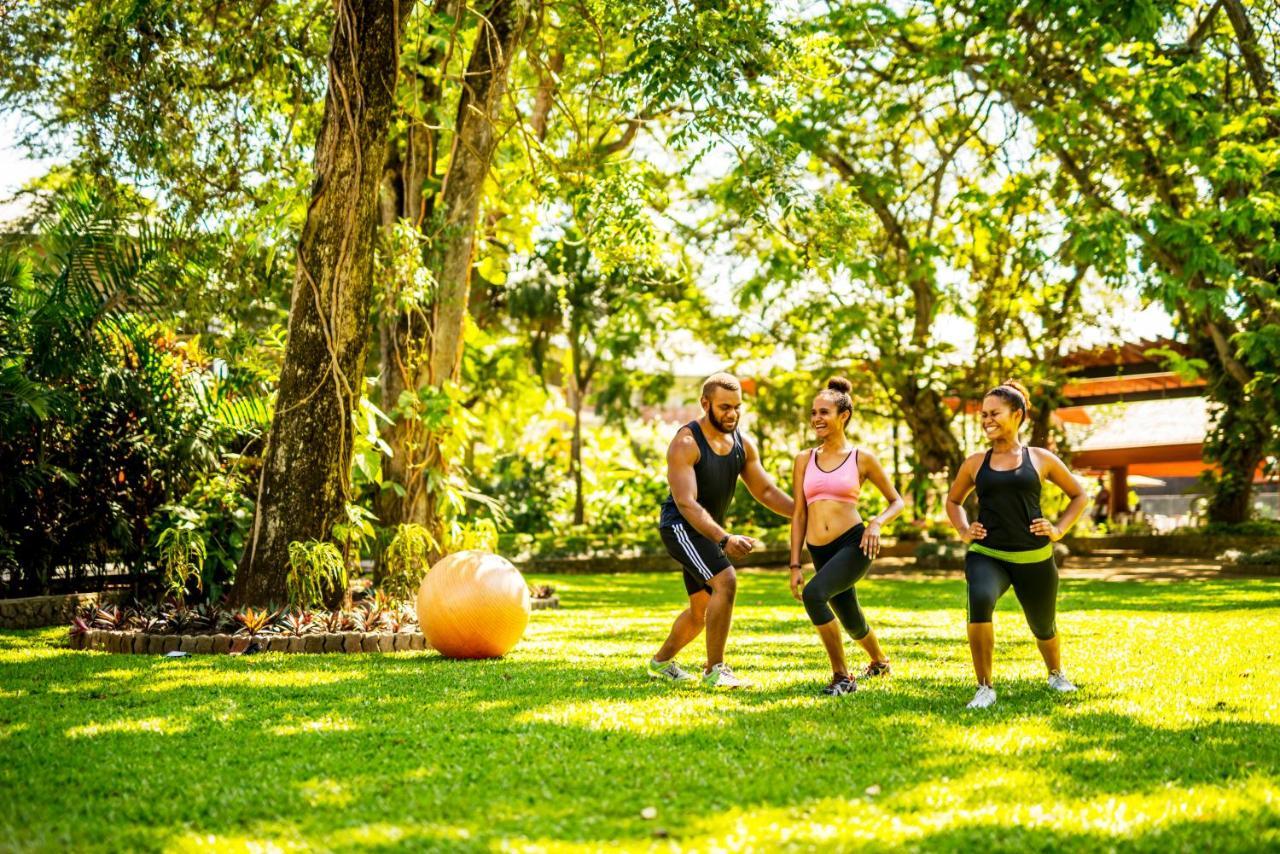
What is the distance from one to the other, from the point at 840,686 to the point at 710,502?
1380 mm

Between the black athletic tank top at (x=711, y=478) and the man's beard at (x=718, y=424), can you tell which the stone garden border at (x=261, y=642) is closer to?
the black athletic tank top at (x=711, y=478)

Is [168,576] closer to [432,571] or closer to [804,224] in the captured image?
[432,571]

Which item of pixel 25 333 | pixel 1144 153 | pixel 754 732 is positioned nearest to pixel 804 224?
pixel 754 732

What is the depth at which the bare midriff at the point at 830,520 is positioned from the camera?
24.9 ft

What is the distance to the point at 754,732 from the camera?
6.14 m

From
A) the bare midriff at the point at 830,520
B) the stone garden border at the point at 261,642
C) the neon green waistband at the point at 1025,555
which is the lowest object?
the stone garden border at the point at 261,642

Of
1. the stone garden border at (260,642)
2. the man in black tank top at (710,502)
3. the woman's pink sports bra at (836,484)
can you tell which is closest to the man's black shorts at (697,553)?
the man in black tank top at (710,502)

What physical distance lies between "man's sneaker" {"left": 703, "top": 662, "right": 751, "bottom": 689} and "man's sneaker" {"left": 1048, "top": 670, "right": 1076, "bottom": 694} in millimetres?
1895

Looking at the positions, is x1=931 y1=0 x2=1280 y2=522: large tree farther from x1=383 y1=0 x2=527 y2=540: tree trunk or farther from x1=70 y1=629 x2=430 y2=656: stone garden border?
x1=70 y1=629 x2=430 y2=656: stone garden border

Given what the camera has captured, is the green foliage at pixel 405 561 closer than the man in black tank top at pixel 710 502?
No

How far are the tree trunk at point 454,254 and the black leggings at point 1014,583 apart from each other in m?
6.57

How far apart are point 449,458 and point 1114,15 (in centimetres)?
989

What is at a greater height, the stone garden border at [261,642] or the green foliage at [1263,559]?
the stone garden border at [261,642]

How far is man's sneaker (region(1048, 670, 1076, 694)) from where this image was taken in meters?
7.57
